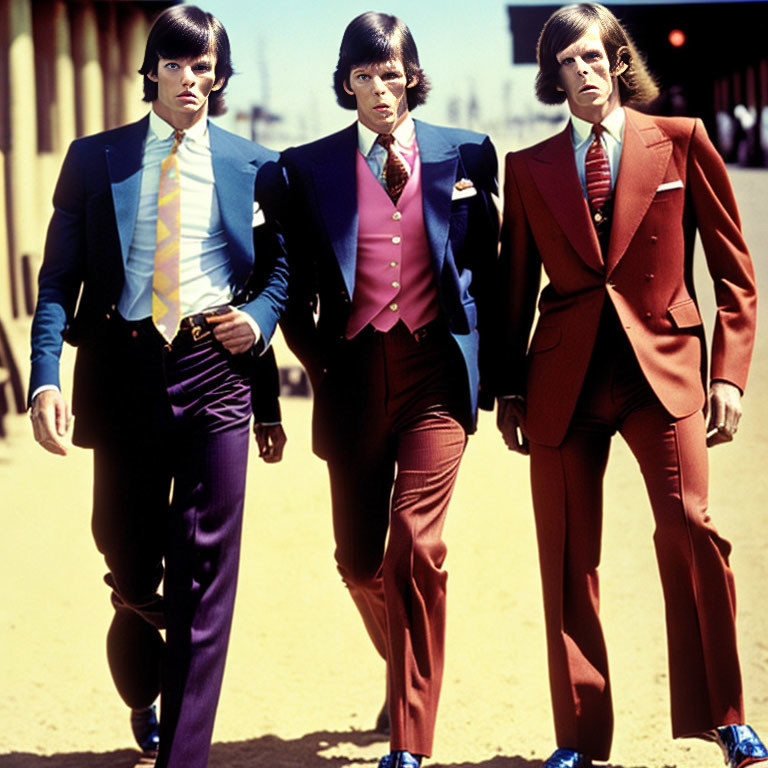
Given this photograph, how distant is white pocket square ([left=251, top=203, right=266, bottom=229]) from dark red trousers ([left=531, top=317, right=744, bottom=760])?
1007 millimetres

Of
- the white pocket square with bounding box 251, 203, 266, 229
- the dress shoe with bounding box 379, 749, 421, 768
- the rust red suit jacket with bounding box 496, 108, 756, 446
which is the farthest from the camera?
the white pocket square with bounding box 251, 203, 266, 229

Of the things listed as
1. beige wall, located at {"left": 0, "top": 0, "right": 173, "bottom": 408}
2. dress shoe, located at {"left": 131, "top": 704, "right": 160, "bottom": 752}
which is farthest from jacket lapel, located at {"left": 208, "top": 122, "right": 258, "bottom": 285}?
beige wall, located at {"left": 0, "top": 0, "right": 173, "bottom": 408}

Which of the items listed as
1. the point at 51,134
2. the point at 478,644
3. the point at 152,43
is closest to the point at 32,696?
the point at 478,644

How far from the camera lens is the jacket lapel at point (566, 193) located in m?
3.78

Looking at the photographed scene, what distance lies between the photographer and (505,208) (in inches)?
157

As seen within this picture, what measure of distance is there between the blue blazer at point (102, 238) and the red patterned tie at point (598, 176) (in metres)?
0.89

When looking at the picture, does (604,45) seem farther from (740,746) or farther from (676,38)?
(676,38)

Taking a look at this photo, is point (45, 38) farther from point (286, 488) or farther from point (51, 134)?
point (286, 488)

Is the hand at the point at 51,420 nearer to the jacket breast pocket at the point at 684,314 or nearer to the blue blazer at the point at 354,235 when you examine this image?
the blue blazer at the point at 354,235

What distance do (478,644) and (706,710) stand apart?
2.28m

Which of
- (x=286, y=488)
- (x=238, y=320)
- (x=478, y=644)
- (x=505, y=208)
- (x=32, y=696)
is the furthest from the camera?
(x=286, y=488)

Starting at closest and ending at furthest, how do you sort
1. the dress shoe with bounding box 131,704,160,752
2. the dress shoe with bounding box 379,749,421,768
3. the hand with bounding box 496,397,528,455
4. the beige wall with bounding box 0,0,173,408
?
the dress shoe with bounding box 379,749,421,768 < the hand with bounding box 496,397,528,455 < the dress shoe with bounding box 131,704,160,752 < the beige wall with bounding box 0,0,173,408

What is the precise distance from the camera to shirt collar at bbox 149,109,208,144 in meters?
3.84

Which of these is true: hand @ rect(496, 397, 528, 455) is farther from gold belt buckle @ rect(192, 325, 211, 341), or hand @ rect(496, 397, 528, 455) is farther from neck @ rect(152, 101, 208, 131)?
neck @ rect(152, 101, 208, 131)
